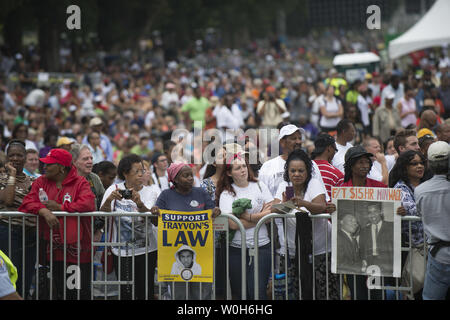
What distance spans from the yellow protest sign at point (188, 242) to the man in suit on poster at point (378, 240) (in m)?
1.40

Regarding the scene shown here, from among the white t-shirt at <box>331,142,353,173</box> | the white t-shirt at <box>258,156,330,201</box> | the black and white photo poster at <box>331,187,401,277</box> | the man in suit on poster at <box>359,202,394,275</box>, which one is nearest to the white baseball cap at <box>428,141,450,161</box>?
the black and white photo poster at <box>331,187,401,277</box>

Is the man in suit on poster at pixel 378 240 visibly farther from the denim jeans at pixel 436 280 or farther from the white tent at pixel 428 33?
the white tent at pixel 428 33

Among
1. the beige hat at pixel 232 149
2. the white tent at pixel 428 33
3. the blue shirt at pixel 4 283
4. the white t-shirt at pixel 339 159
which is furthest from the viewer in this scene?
the white tent at pixel 428 33

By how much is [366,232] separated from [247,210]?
1220mm

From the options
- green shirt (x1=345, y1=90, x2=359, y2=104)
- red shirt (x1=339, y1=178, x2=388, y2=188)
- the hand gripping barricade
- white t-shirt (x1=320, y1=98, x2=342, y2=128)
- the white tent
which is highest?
the white tent

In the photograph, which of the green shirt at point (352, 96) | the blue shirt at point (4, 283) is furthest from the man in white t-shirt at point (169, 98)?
the blue shirt at point (4, 283)

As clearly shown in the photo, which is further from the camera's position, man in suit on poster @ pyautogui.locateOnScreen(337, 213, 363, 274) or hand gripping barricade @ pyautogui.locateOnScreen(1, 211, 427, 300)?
hand gripping barricade @ pyautogui.locateOnScreen(1, 211, 427, 300)

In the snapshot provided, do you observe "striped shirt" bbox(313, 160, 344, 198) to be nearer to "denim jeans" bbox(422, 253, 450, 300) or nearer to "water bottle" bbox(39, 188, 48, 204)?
"denim jeans" bbox(422, 253, 450, 300)

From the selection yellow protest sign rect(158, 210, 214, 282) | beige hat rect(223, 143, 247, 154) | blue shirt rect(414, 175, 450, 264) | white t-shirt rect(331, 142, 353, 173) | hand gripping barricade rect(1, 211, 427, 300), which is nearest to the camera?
blue shirt rect(414, 175, 450, 264)

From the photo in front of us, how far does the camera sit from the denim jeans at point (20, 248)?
7.90 metres

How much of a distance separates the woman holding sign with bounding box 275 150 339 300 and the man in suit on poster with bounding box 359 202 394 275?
0.37 metres

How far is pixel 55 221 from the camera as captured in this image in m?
7.55

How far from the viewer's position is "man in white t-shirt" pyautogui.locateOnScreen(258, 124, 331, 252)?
773 cm
